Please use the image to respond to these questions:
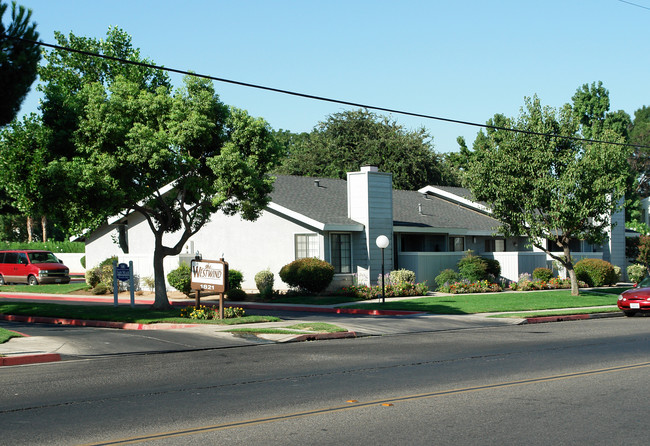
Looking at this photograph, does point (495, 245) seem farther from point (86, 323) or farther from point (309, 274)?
point (86, 323)

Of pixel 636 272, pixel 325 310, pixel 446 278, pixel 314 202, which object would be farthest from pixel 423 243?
pixel 636 272

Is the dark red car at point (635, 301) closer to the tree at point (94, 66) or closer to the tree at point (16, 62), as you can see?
the tree at point (16, 62)

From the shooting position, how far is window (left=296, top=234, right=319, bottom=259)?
3056 centimetres

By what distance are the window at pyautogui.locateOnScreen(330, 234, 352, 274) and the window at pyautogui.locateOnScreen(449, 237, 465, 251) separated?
7.17 metres

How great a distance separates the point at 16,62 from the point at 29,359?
9855mm

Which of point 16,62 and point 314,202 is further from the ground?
point 16,62

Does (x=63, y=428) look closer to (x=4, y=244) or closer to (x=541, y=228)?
(x=541, y=228)

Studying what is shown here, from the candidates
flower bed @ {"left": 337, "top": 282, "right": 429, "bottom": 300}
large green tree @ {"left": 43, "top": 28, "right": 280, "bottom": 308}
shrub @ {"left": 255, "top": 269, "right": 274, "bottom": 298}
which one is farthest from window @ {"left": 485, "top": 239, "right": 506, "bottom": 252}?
large green tree @ {"left": 43, "top": 28, "right": 280, "bottom": 308}

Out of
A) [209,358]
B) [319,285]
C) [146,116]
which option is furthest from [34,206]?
[319,285]

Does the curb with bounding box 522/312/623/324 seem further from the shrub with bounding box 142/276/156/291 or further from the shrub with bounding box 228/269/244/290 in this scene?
the shrub with bounding box 142/276/156/291

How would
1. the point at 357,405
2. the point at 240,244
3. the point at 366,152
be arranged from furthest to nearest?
the point at 366,152
the point at 240,244
the point at 357,405

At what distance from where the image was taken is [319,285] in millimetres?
28844

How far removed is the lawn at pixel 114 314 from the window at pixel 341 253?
948 cm

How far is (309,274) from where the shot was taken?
28.6 metres
